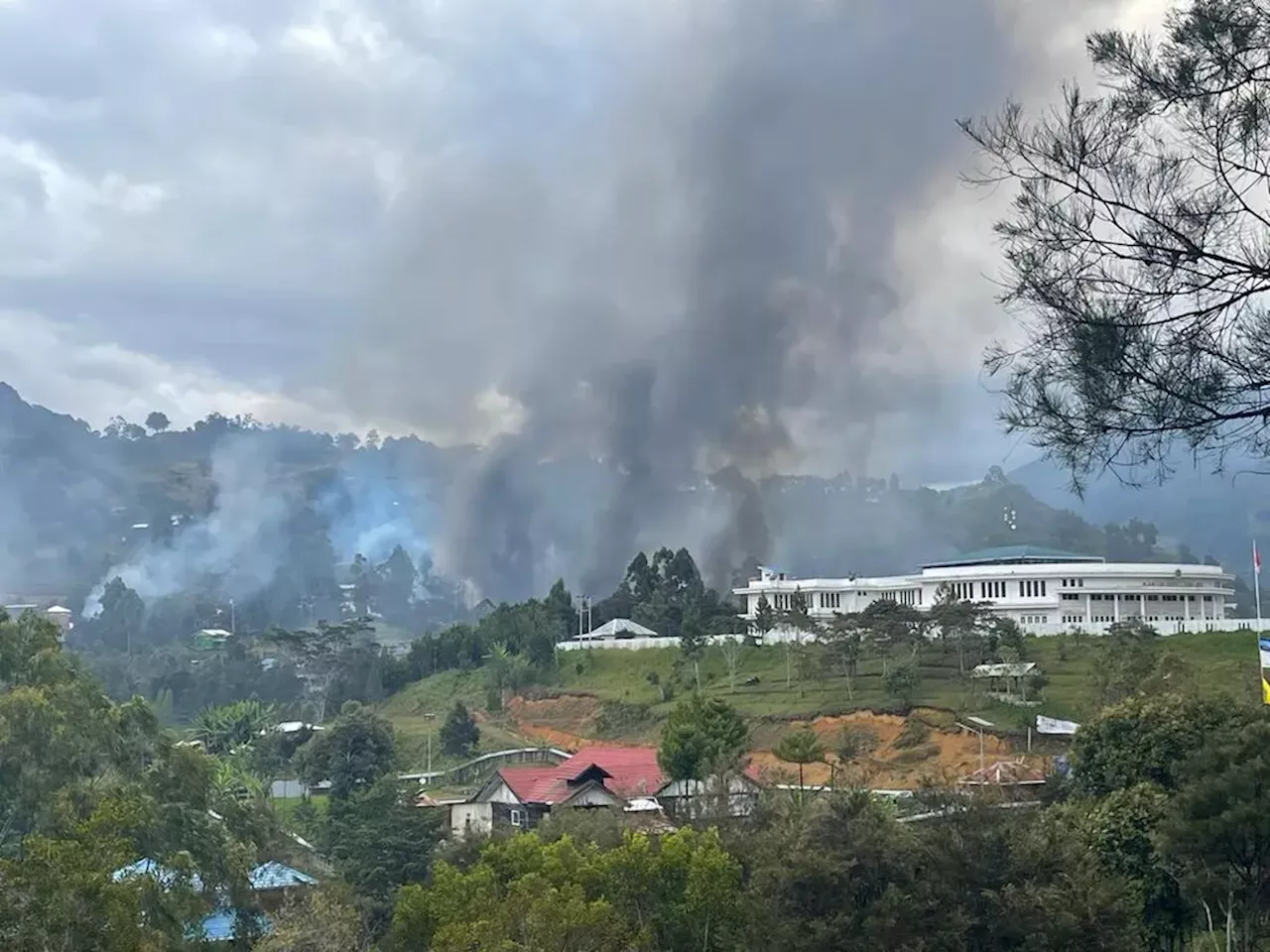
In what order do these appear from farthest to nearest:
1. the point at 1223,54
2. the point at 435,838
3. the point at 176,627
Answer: the point at 176,627
the point at 435,838
the point at 1223,54

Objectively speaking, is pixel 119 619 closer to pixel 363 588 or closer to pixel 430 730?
pixel 363 588

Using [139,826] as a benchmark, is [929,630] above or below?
above

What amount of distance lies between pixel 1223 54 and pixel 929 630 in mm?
41363

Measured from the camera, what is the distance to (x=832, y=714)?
41.5m

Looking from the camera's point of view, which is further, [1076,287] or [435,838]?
[435,838]

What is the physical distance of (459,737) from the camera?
47969mm

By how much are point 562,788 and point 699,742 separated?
4.67 m

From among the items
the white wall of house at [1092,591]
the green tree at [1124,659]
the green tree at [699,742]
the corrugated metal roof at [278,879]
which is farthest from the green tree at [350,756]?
the white wall of house at [1092,591]

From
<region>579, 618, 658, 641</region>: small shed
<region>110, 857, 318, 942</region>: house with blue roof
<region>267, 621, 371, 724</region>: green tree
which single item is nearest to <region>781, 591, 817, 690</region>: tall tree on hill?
<region>579, 618, 658, 641</region>: small shed

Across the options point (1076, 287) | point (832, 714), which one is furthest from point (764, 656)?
point (1076, 287)

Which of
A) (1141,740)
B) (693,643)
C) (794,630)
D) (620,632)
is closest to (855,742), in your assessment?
(1141,740)

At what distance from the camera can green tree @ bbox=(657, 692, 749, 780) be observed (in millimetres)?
30766

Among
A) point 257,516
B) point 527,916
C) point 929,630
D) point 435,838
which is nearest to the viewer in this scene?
point 527,916

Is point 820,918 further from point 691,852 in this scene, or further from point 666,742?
point 666,742
